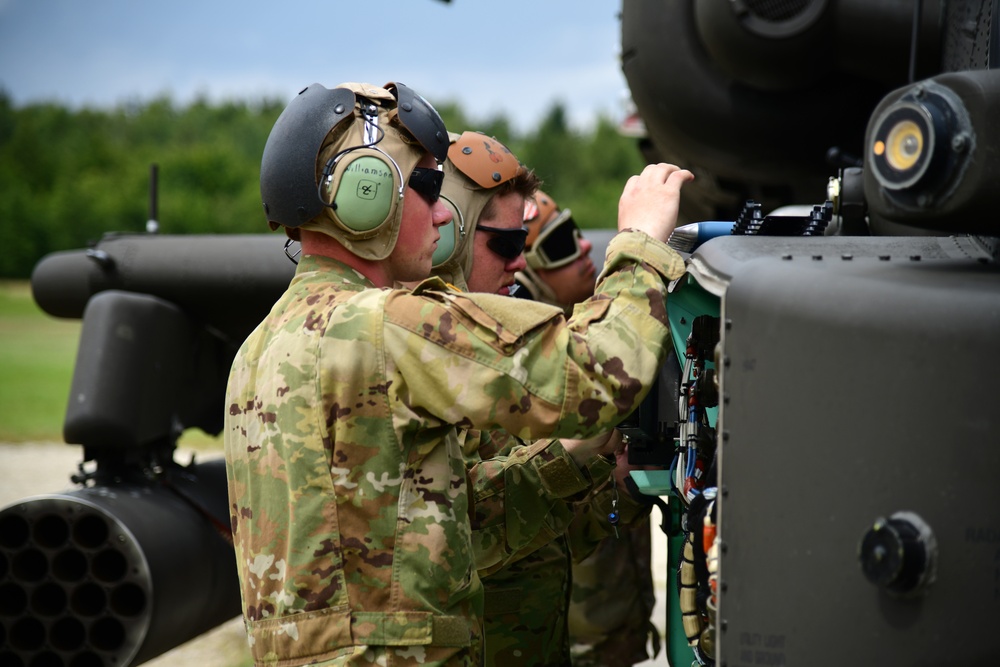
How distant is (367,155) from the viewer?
2.69 metres

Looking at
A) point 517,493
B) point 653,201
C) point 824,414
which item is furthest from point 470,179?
point 824,414

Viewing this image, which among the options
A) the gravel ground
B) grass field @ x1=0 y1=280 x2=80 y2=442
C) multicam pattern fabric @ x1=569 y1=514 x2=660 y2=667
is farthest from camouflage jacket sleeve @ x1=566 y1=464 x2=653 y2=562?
grass field @ x1=0 y1=280 x2=80 y2=442

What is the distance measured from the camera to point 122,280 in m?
5.70

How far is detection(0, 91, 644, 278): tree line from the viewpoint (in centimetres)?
3591

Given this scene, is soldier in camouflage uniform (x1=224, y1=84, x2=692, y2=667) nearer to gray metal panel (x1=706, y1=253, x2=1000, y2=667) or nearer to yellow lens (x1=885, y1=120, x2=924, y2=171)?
gray metal panel (x1=706, y1=253, x2=1000, y2=667)

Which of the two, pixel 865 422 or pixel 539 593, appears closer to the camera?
pixel 865 422

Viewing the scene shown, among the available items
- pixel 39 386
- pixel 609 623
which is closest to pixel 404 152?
pixel 609 623

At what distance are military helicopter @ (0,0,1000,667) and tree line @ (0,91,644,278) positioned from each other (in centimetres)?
2815

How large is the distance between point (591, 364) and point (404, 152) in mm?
699

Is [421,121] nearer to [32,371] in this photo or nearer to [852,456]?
[852,456]

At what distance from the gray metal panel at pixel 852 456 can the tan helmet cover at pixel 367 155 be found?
0.84m

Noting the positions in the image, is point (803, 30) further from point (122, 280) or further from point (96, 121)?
point (96, 121)

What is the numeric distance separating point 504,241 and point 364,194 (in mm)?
1273

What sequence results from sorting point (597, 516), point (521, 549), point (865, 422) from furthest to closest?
point (597, 516) < point (521, 549) < point (865, 422)
